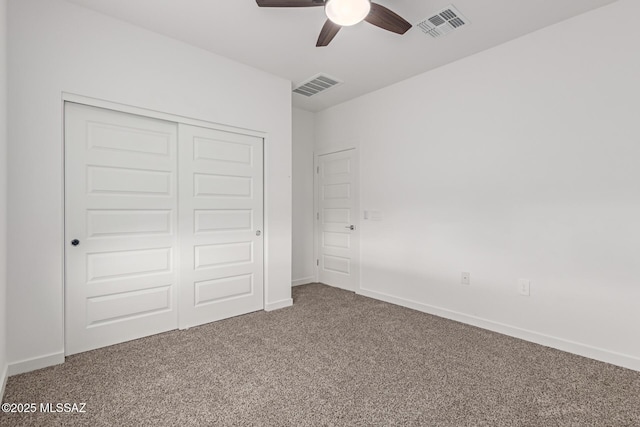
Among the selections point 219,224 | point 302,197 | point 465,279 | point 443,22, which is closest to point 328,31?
point 443,22

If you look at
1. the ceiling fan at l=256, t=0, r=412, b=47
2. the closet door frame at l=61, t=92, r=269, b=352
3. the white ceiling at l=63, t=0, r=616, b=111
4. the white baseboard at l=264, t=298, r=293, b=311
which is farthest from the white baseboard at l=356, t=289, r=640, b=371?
the ceiling fan at l=256, t=0, r=412, b=47

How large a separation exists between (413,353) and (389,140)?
8.21 feet

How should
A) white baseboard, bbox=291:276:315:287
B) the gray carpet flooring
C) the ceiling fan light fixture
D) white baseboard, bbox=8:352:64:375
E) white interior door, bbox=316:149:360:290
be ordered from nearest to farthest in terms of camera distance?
the gray carpet flooring < the ceiling fan light fixture < white baseboard, bbox=8:352:64:375 < white interior door, bbox=316:149:360:290 < white baseboard, bbox=291:276:315:287

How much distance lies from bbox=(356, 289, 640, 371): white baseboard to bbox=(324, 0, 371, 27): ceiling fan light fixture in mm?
2909

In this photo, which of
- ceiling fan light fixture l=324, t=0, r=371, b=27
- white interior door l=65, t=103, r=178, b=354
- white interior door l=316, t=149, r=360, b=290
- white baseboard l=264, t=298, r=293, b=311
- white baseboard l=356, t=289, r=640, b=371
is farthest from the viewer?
white interior door l=316, t=149, r=360, b=290

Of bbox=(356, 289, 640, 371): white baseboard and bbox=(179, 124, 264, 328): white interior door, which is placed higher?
bbox=(179, 124, 264, 328): white interior door

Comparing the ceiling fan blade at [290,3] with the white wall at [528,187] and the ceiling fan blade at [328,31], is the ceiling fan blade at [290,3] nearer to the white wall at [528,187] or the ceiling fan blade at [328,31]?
the ceiling fan blade at [328,31]

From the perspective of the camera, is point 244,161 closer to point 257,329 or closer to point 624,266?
point 257,329

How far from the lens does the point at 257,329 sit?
9.90 feet

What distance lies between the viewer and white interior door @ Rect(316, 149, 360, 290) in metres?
4.39

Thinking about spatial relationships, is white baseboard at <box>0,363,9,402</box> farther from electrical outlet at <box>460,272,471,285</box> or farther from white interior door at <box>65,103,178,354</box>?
electrical outlet at <box>460,272,471,285</box>

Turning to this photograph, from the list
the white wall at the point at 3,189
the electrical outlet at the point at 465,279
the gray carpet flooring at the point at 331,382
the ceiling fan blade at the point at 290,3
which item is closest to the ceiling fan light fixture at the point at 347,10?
the ceiling fan blade at the point at 290,3

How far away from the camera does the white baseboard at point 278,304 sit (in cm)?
359

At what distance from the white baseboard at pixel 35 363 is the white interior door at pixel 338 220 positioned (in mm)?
3184
